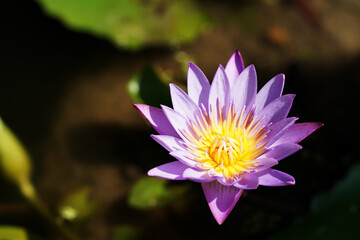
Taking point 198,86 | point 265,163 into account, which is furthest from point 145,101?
point 265,163

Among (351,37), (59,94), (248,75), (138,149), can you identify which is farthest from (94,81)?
(351,37)

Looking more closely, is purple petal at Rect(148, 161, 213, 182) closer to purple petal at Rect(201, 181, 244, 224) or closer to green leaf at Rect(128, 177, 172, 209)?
purple petal at Rect(201, 181, 244, 224)

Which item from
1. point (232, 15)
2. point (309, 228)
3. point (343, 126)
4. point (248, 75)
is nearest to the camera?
point (248, 75)

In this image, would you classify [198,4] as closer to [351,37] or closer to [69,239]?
[351,37]

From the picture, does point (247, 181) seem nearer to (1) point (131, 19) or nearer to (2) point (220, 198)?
(2) point (220, 198)

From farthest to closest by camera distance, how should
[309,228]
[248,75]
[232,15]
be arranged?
[232,15], [309,228], [248,75]

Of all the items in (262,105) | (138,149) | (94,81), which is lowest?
(262,105)

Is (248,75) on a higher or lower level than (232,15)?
lower

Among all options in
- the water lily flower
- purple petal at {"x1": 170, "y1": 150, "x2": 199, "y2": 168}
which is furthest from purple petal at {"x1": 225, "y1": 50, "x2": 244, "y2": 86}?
purple petal at {"x1": 170, "y1": 150, "x2": 199, "y2": 168}
